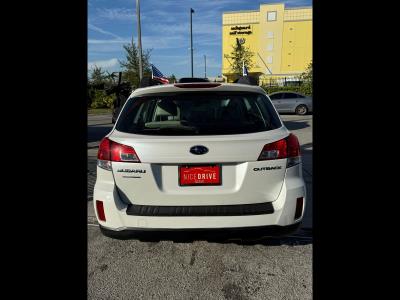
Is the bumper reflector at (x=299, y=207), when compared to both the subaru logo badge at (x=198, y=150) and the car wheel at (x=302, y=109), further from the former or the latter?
the car wheel at (x=302, y=109)

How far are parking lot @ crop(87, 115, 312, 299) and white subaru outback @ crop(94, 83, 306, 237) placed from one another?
385 mm

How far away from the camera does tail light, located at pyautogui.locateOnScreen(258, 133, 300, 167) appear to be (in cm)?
270

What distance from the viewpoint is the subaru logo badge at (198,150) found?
2631 millimetres

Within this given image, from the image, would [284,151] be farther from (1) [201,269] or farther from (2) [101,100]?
(2) [101,100]

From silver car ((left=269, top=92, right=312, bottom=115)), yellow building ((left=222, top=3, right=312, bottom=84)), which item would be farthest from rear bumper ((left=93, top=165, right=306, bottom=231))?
yellow building ((left=222, top=3, right=312, bottom=84))

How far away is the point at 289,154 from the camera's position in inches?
110

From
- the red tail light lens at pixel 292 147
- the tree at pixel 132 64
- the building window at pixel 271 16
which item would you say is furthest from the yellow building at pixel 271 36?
the red tail light lens at pixel 292 147

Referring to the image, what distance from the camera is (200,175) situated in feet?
8.69

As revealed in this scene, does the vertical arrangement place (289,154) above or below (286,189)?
above

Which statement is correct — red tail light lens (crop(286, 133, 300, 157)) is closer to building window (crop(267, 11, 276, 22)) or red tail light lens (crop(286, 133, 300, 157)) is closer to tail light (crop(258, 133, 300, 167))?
tail light (crop(258, 133, 300, 167))
